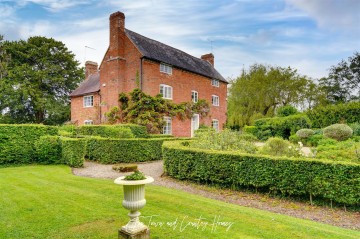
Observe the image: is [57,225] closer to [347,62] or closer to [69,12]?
[69,12]

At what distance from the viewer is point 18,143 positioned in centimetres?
1188

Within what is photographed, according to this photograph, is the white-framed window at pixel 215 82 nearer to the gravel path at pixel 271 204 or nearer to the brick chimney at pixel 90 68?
the brick chimney at pixel 90 68

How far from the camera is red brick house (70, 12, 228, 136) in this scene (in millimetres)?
20828

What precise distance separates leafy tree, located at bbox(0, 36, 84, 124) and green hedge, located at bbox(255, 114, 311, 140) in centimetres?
2613

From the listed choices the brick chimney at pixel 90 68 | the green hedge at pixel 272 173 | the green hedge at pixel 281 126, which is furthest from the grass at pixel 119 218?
the brick chimney at pixel 90 68

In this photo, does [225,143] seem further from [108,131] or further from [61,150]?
[108,131]

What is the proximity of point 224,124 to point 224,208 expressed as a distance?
25.5 m

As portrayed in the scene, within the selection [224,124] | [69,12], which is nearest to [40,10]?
[69,12]

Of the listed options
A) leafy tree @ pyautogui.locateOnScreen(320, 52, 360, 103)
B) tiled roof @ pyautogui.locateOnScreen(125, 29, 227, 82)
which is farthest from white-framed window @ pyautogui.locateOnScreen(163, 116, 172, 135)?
leafy tree @ pyautogui.locateOnScreen(320, 52, 360, 103)

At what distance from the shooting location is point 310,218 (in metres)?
5.51

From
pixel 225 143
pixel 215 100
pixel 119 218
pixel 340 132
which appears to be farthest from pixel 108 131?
pixel 215 100

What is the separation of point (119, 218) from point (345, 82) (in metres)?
48.2

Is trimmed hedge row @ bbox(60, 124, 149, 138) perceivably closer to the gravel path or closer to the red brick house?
the red brick house

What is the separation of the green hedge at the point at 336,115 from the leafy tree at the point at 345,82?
19.1 metres
